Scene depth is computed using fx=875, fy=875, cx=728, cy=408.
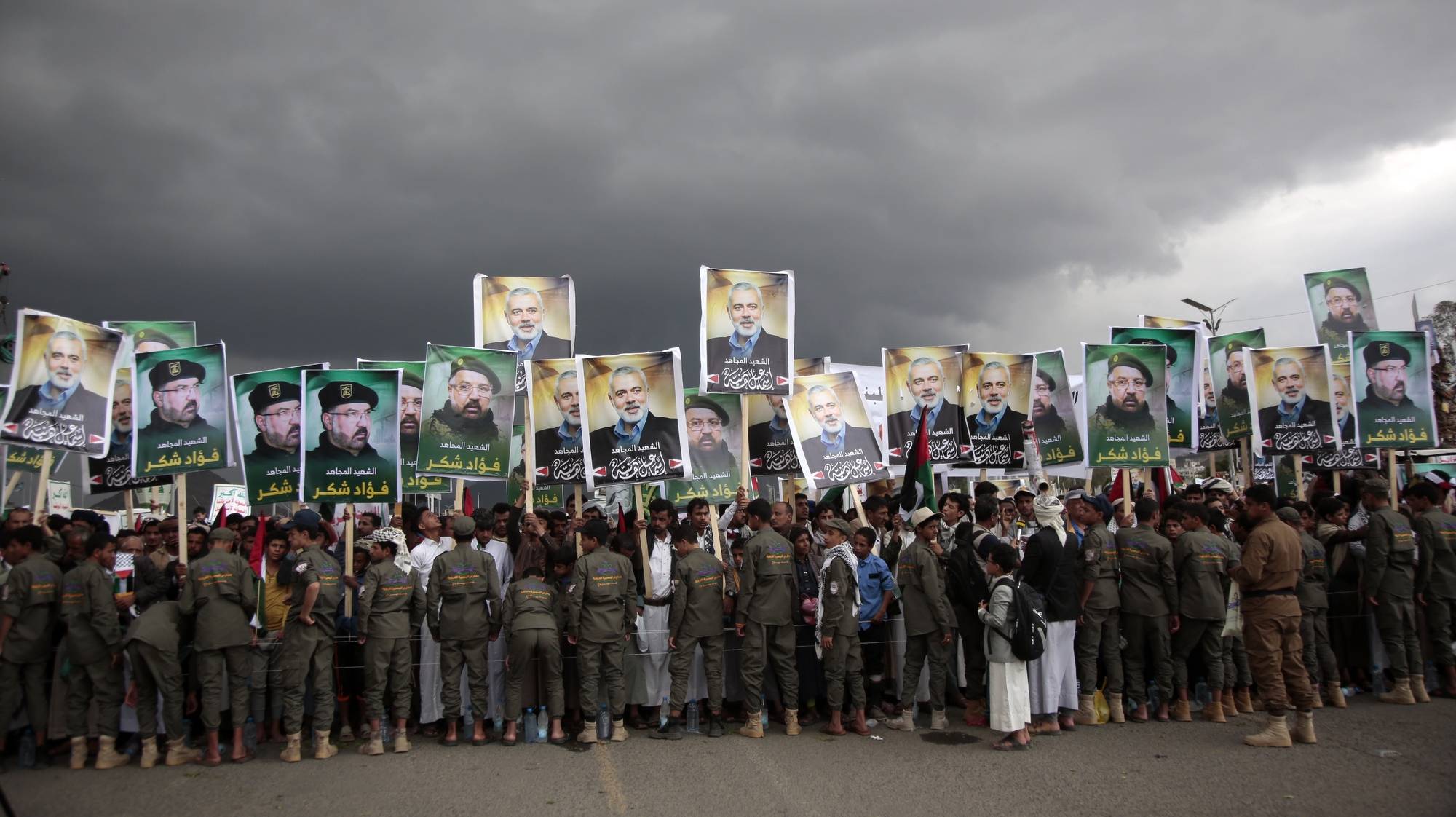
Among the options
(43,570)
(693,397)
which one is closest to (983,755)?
(693,397)

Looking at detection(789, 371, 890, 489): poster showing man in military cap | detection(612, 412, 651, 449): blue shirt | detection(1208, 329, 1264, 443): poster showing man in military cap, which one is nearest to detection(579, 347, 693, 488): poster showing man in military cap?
detection(612, 412, 651, 449): blue shirt

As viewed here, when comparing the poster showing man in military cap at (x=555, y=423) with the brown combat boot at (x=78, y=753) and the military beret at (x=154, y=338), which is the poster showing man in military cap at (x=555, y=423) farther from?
the military beret at (x=154, y=338)

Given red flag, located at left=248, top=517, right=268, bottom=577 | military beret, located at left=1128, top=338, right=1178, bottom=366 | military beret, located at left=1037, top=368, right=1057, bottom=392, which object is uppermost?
military beret, located at left=1128, top=338, right=1178, bottom=366

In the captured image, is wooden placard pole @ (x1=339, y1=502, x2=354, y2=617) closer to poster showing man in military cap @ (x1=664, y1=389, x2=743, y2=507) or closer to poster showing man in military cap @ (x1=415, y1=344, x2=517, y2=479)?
poster showing man in military cap @ (x1=415, y1=344, x2=517, y2=479)

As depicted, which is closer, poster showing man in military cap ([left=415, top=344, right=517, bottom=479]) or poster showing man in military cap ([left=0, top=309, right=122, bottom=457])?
poster showing man in military cap ([left=0, top=309, right=122, bottom=457])

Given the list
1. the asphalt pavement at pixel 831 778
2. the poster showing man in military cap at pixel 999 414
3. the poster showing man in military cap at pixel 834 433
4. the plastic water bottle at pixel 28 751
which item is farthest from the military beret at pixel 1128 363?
the plastic water bottle at pixel 28 751

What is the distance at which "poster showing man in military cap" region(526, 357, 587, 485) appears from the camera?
11086 mm

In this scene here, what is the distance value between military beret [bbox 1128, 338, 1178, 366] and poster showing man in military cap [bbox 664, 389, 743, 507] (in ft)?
19.0

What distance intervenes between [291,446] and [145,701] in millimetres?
2979

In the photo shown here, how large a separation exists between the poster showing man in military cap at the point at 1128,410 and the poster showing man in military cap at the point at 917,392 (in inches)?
82.5

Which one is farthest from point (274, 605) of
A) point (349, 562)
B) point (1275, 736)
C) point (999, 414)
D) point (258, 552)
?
point (999, 414)

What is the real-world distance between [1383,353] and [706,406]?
10.8m

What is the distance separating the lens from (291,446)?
9922 millimetres

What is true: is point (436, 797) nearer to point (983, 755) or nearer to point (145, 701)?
point (145, 701)
